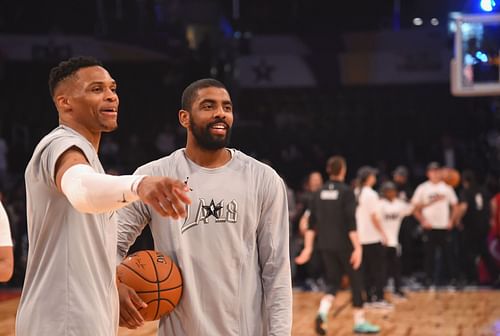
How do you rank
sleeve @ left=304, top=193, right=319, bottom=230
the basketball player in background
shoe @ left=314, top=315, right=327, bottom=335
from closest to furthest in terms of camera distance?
shoe @ left=314, top=315, right=327, bottom=335, sleeve @ left=304, top=193, right=319, bottom=230, the basketball player in background

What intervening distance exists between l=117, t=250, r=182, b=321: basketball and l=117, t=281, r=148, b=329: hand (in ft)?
0.14

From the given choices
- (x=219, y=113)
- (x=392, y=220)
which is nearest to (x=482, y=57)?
(x=392, y=220)

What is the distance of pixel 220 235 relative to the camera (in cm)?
362

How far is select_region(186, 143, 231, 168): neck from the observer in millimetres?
3770

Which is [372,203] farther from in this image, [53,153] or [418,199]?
[53,153]

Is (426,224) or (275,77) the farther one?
(275,77)

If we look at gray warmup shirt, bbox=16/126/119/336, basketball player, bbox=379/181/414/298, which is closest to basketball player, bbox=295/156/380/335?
basketball player, bbox=379/181/414/298

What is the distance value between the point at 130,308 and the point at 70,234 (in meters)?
0.61

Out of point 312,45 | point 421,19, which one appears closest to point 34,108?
point 312,45

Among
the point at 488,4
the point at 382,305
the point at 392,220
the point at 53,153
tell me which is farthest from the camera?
the point at 392,220

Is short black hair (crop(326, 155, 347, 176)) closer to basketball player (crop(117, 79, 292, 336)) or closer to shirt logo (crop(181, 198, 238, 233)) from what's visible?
basketball player (crop(117, 79, 292, 336))

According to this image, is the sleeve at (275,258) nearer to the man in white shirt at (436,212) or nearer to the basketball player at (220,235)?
the basketball player at (220,235)

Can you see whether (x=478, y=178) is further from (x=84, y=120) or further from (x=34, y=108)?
(x=84, y=120)

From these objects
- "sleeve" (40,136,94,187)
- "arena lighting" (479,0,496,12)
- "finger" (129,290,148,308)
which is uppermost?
"arena lighting" (479,0,496,12)
